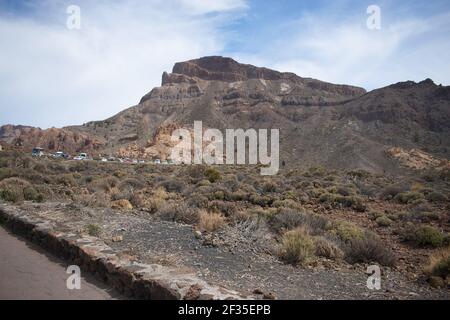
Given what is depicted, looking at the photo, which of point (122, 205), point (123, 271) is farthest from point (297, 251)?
point (122, 205)

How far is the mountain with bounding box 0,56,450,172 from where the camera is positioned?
220 feet

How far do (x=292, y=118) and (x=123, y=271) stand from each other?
284 ft

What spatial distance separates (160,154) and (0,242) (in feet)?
212

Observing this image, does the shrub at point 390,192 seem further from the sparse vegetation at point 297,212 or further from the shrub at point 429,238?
the shrub at point 429,238

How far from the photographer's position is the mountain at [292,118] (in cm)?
6706

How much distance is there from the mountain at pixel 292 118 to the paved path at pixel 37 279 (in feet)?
174

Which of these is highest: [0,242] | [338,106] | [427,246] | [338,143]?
[338,106]

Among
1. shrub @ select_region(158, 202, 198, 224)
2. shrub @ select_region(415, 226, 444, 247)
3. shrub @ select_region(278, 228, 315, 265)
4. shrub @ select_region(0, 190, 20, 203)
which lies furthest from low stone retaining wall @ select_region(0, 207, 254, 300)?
shrub @ select_region(415, 226, 444, 247)

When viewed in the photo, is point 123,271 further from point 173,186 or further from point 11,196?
point 173,186

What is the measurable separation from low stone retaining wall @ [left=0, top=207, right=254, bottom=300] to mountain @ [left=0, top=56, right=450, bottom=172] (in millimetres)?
52569

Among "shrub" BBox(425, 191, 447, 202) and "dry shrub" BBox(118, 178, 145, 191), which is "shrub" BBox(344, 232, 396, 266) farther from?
"dry shrub" BBox(118, 178, 145, 191)

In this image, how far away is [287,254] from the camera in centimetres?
854
